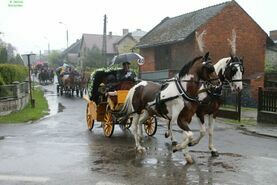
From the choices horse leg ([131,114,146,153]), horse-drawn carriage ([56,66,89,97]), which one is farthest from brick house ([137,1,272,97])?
horse leg ([131,114,146,153])

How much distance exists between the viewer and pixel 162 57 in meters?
38.9

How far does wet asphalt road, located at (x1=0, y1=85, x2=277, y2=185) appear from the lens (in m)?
8.29

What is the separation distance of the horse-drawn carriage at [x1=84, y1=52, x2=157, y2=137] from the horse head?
3146 mm

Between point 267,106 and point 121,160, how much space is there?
9.56 meters

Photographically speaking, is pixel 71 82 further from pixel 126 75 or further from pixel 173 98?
pixel 173 98

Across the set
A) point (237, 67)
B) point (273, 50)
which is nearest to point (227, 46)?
point (273, 50)

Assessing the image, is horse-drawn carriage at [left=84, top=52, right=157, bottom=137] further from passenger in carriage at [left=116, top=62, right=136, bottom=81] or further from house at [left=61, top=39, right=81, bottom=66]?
house at [left=61, top=39, right=81, bottom=66]

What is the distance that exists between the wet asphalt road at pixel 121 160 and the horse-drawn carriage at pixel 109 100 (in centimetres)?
45

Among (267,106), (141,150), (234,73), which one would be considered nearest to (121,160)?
(141,150)

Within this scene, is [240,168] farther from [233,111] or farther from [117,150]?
[233,111]

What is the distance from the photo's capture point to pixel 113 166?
932 cm

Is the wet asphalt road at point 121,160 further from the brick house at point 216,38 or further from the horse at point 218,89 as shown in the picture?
the brick house at point 216,38

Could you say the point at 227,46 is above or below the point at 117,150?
above

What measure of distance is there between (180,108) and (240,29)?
27.4 meters
